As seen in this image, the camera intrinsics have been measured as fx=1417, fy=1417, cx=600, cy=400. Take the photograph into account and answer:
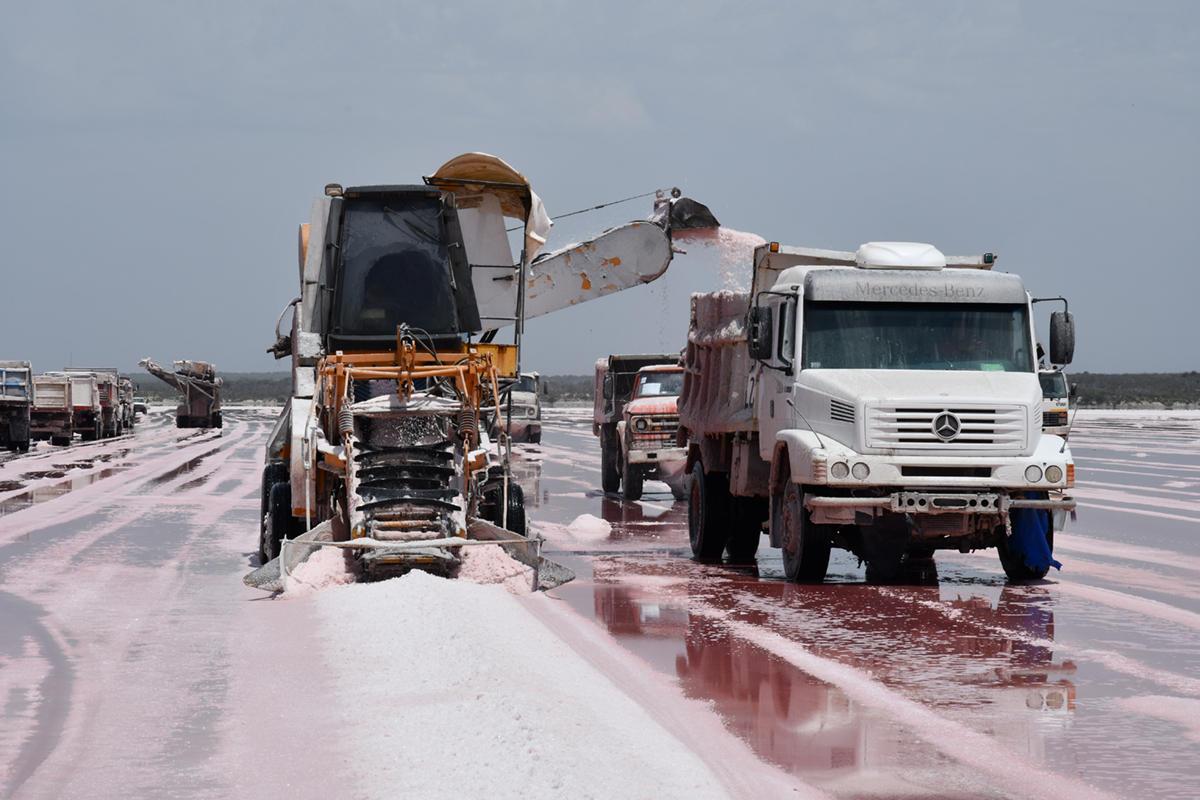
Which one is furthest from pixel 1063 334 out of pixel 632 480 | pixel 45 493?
pixel 45 493

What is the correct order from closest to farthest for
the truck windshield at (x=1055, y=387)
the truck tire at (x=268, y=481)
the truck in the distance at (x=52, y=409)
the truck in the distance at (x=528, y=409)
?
the truck tire at (x=268, y=481)
the truck windshield at (x=1055, y=387)
the truck in the distance at (x=528, y=409)
the truck in the distance at (x=52, y=409)

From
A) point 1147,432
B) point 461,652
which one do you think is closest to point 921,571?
point 461,652

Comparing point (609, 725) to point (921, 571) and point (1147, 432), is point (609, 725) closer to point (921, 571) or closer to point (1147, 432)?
point (921, 571)

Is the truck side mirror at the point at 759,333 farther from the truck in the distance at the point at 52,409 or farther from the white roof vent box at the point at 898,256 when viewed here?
the truck in the distance at the point at 52,409

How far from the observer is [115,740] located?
269 inches

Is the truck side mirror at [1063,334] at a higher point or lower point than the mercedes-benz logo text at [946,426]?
higher

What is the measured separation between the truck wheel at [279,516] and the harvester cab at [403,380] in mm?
15

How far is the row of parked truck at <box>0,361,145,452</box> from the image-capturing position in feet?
134

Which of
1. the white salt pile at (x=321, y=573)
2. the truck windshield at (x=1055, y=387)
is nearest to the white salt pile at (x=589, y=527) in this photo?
the white salt pile at (x=321, y=573)

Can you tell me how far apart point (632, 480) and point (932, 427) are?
1228cm

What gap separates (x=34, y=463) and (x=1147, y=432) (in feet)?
142

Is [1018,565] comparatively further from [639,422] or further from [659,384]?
[659,384]

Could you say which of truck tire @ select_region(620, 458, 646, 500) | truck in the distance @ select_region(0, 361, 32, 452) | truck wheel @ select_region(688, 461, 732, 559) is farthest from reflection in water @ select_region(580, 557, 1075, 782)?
truck in the distance @ select_region(0, 361, 32, 452)

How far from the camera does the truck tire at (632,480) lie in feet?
78.4
